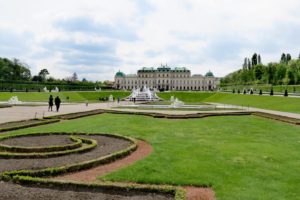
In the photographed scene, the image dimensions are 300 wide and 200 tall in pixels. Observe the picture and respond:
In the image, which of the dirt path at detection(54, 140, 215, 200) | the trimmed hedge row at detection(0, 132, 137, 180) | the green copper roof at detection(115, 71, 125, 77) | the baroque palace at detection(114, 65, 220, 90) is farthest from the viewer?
the green copper roof at detection(115, 71, 125, 77)

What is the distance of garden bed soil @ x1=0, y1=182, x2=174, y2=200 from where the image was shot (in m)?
6.33

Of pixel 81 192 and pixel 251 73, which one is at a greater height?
pixel 251 73

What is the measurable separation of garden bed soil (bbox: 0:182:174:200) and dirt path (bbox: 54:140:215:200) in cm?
59

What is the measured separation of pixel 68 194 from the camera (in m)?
6.53

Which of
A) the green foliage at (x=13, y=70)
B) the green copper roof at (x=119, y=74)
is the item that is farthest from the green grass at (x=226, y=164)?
the green copper roof at (x=119, y=74)

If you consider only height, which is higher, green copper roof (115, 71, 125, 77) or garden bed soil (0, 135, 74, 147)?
green copper roof (115, 71, 125, 77)

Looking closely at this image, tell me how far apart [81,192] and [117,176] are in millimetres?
1219

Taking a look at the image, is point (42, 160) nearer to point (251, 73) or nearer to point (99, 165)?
point (99, 165)

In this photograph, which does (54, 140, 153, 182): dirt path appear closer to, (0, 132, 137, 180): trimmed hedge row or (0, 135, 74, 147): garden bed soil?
(0, 132, 137, 180): trimmed hedge row

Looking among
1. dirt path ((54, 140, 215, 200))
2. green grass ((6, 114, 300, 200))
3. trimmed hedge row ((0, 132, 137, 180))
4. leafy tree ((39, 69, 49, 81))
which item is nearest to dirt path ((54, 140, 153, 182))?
dirt path ((54, 140, 215, 200))

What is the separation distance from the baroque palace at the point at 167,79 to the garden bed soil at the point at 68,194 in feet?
428

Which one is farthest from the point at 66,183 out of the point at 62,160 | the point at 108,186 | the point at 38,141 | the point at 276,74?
the point at 276,74

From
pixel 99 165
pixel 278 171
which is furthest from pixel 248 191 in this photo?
pixel 99 165

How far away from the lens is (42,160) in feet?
29.8
